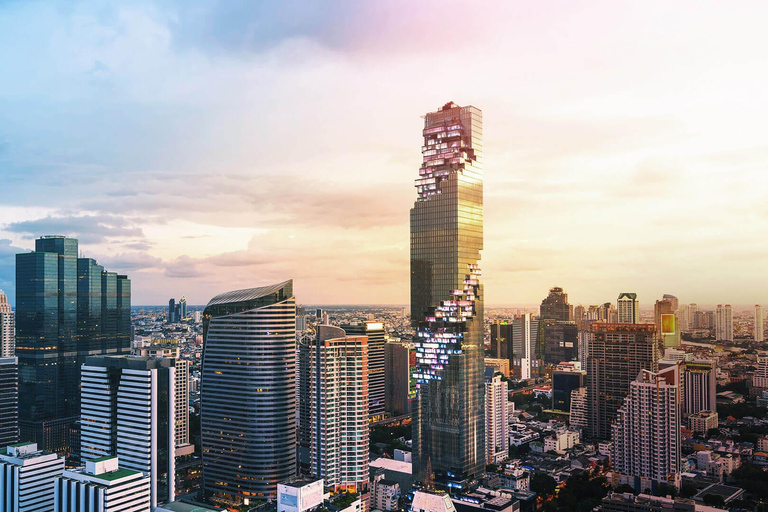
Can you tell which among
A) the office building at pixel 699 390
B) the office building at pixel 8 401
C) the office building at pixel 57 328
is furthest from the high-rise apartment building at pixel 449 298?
the office building at pixel 57 328

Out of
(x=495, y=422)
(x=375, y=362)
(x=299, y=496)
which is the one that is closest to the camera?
(x=299, y=496)

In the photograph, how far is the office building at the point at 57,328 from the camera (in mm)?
76000

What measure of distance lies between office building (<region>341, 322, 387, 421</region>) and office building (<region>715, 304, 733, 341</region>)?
64716mm

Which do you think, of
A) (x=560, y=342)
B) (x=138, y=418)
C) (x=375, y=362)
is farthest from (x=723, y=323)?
(x=138, y=418)

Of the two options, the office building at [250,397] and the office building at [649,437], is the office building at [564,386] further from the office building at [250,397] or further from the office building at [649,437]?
the office building at [250,397]

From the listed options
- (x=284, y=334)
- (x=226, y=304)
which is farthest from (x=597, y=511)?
(x=226, y=304)

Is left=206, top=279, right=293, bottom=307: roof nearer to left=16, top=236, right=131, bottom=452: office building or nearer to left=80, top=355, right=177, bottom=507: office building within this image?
left=80, top=355, right=177, bottom=507: office building

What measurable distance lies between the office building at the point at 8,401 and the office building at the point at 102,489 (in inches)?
1321

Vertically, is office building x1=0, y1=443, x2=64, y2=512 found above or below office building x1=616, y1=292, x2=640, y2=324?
below

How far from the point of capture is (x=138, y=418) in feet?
153

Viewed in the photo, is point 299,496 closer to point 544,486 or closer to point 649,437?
point 544,486

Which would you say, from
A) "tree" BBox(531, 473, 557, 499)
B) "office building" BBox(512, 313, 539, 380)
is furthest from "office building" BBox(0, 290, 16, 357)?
"office building" BBox(512, 313, 539, 380)

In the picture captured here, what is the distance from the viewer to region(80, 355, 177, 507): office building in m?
46.0

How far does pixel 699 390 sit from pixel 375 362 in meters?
48.2
